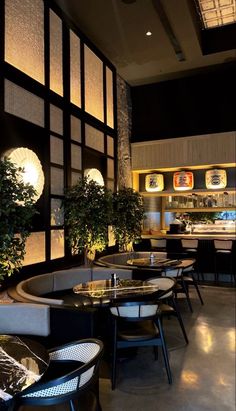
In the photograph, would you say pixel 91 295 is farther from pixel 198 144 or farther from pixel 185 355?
pixel 198 144

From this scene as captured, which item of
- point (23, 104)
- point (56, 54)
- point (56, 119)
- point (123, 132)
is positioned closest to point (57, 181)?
point (56, 119)

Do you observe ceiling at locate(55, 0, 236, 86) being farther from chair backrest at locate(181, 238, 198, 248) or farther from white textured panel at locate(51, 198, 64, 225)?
chair backrest at locate(181, 238, 198, 248)

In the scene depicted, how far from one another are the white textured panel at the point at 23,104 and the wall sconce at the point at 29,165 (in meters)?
0.45

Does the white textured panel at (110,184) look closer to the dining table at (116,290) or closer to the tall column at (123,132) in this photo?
the tall column at (123,132)

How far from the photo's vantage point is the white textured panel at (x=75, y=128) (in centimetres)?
516

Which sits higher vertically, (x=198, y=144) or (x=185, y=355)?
(x=198, y=144)

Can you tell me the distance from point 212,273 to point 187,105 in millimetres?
4005

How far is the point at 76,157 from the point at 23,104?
1.47m

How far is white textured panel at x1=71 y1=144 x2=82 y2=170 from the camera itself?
17.0ft

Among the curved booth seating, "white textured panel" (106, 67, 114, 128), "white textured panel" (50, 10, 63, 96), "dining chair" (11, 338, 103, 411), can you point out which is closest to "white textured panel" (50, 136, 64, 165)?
"white textured panel" (50, 10, 63, 96)

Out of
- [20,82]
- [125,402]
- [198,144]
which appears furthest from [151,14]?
[125,402]

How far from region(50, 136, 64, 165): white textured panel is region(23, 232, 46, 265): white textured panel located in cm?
113

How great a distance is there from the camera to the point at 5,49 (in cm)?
372

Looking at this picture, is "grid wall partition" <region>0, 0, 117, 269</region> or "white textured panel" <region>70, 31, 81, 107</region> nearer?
"grid wall partition" <region>0, 0, 117, 269</region>
